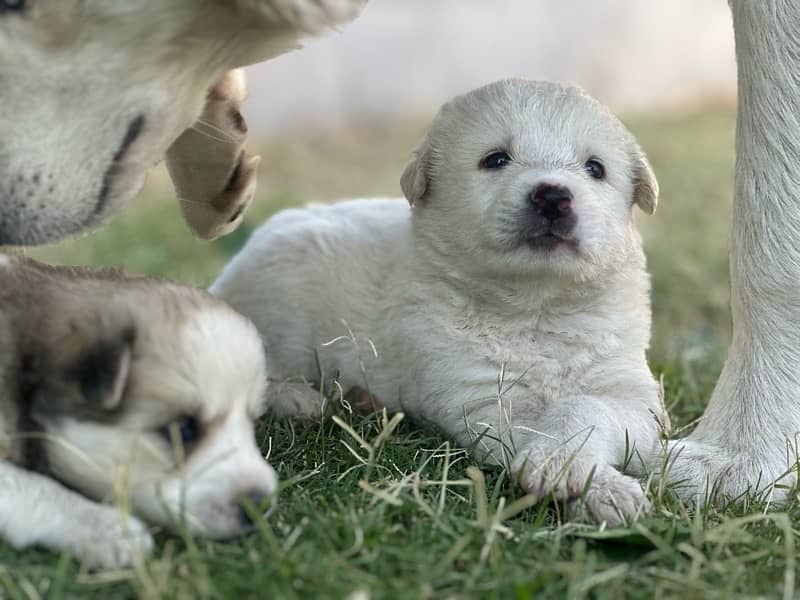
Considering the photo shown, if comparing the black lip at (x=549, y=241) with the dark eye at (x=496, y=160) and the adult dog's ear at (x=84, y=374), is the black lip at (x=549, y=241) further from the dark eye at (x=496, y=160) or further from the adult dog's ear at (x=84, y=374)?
the adult dog's ear at (x=84, y=374)

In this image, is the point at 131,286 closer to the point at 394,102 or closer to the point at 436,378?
the point at 436,378

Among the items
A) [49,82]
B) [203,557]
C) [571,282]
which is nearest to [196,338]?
[203,557]

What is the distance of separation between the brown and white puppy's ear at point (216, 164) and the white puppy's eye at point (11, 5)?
40.4 inches

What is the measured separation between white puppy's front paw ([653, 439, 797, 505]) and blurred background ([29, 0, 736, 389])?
4.56m

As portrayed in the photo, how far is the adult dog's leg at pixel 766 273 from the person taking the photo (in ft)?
13.1

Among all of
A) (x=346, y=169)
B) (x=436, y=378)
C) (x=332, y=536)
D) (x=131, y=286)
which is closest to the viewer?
(x=332, y=536)

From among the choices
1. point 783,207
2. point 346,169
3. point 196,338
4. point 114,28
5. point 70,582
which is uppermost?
point 114,28

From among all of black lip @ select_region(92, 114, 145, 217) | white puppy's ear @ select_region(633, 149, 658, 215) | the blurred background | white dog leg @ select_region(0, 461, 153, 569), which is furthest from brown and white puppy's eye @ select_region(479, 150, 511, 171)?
the blurred background

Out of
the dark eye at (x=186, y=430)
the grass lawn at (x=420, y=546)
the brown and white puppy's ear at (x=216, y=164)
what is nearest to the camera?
the grass lawn at (x=420, y=546)

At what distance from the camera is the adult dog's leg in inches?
157

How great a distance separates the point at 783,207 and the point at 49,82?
2385 mm

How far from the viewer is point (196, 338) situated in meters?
3.31

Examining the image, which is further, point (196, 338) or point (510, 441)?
point (510, 441)

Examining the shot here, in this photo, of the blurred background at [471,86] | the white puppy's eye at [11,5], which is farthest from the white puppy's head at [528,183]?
the blurred background at [471,86]
